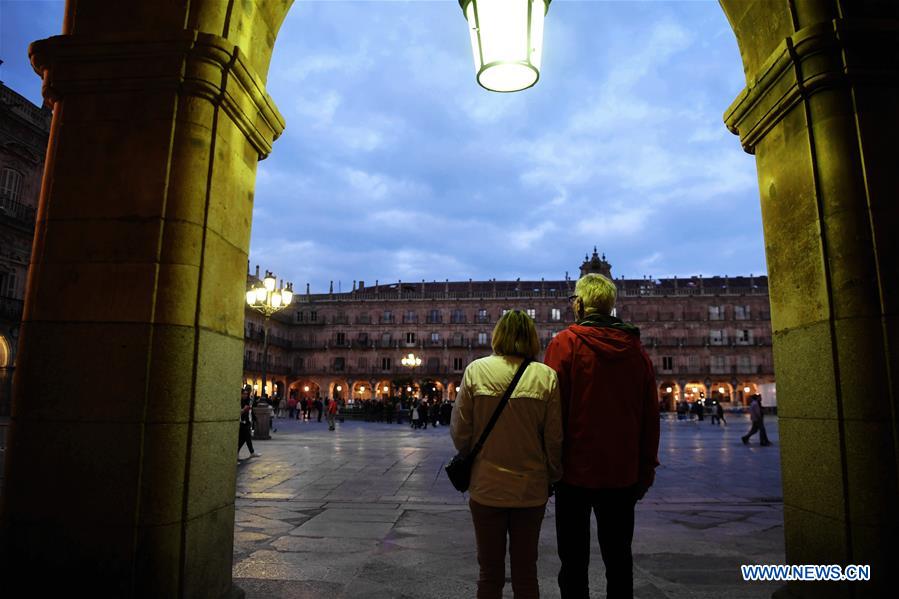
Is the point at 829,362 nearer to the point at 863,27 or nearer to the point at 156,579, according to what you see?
the point at 863,27

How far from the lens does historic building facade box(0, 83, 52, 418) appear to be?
825 inches

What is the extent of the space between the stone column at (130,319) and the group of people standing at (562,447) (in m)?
1.35

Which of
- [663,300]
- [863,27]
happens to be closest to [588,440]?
[863,27]

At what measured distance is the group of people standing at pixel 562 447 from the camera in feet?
7.63

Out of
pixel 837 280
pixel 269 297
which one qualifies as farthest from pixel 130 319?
pixel 269 297

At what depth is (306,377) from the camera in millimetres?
60750

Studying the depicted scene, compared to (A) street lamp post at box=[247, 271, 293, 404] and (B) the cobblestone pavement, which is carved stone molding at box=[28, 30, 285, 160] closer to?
(B) the cobblestone pavement

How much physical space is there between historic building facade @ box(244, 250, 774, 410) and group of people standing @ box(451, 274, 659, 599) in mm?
52593

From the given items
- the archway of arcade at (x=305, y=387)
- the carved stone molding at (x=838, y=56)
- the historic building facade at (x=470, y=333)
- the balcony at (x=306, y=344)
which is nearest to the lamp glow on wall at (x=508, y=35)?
the carved stone molding at (x=838, y=56)

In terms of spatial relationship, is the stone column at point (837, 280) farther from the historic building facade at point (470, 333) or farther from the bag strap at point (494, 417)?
the historic building facade at point (470, 333)

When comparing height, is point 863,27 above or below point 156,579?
above

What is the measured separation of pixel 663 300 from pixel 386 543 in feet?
191

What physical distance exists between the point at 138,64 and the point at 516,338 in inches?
91.3

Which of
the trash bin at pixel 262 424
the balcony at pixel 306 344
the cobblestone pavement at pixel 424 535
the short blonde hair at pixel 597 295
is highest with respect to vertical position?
the balcony at pixel 306 344
